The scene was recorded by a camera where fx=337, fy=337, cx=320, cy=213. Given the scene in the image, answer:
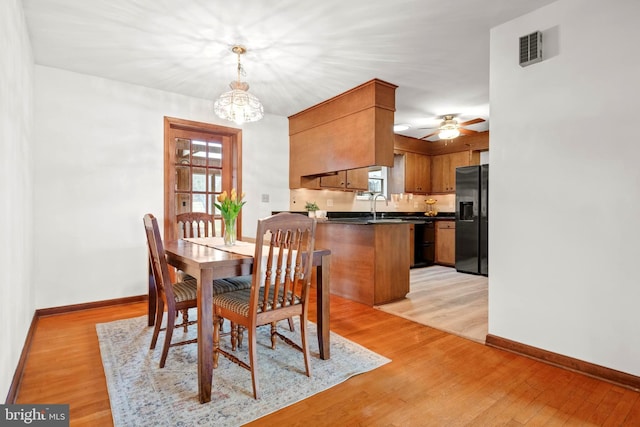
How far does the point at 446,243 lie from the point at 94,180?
5519 millimetres

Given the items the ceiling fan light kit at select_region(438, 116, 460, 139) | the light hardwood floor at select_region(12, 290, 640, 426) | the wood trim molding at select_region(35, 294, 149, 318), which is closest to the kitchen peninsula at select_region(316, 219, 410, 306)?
the light hardwood floor at select_region(12, 290, 640, 426)

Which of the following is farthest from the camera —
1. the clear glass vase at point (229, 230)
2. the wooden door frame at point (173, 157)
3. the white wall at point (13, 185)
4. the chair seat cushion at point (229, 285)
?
the wooden door frame at point (173, 157)

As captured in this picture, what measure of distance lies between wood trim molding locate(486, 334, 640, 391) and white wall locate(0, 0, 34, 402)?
307 cm

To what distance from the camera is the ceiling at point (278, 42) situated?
2.38m

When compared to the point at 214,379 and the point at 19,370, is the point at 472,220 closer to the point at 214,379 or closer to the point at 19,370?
the point at 214,379

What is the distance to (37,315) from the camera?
3.30 meters

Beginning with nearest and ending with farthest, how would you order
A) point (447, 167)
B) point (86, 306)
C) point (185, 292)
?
1. point (185, 292)
2. point (86, 306)
3. point (447, 167)

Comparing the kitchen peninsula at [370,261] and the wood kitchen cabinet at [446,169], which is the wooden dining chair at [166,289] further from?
the wood kitchen cabinet at [446,169]

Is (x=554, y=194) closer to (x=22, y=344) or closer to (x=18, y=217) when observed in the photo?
(x=18, y=217)

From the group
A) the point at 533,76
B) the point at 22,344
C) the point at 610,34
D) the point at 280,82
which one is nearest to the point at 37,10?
the point at 280,82

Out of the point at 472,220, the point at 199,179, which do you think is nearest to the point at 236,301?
the point at 199,179

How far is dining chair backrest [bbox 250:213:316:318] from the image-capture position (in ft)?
6.22

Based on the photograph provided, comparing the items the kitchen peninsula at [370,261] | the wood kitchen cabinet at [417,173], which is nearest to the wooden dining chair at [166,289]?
the kitchen peninsula at [370,261]
